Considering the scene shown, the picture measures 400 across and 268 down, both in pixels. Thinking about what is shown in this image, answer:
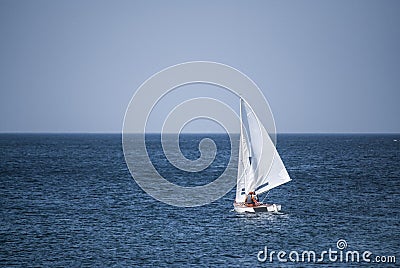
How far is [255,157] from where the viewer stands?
63.4 metres

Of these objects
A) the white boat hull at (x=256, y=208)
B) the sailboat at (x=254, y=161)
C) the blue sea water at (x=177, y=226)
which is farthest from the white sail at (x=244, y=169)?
the blue sea water at (x=177, y=226)

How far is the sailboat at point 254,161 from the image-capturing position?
62.4 meters

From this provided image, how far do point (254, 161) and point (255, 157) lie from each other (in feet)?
1.40

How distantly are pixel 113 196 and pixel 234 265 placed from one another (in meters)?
40.0

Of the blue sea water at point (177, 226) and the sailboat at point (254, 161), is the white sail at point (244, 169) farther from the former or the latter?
the blue sea water at point (177, 226)

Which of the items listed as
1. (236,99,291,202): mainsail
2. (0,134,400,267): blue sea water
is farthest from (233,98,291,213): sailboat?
(0,134,400,267): blue sea water

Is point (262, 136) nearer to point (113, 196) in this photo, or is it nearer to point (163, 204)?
point (163, 204)

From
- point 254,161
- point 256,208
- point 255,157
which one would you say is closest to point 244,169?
point 254,161

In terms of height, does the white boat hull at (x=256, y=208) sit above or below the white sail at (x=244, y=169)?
below

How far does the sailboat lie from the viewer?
62.4 m

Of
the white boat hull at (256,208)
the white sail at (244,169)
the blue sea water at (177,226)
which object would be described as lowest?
the blue sea water at (177,226)

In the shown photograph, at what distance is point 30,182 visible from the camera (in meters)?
99.2

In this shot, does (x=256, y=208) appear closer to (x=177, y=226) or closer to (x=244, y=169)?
(x=244, y=169)

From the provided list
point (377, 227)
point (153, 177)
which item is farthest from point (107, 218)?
point (153, 177)
